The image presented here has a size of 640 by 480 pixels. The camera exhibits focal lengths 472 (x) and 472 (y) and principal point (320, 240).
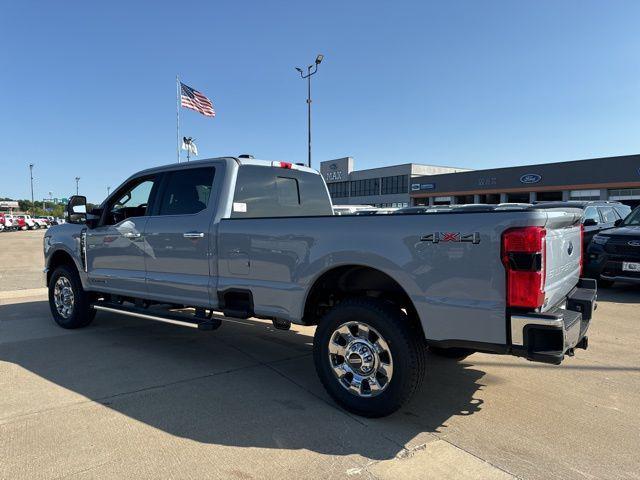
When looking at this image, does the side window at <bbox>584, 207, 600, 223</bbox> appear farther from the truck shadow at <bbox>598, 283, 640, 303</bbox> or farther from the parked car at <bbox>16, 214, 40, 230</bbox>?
the parked car at <bbox>16, 214, 40, 230</bbox>

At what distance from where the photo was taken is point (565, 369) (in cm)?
466

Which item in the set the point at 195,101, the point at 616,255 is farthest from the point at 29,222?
the point at 616,255

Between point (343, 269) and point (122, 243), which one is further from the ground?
point (122, 243)

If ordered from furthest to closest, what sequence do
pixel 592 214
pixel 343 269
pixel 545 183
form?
pixel 545 183, pixel 592 214, pixel 343 269

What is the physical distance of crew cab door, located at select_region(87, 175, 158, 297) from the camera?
5316 mm

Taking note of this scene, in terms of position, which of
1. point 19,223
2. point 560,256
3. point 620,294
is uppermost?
point 560,256

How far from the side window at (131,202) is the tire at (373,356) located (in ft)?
9.92

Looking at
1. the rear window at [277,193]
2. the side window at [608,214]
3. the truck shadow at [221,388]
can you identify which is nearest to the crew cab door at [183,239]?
the rear window at [277,193]

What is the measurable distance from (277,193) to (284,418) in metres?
Answer: 2.50

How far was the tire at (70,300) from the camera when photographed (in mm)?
6230

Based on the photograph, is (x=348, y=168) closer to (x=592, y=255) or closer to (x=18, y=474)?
(x=592, y=255)

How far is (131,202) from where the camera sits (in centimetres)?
581

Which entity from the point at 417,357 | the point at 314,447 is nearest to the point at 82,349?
the point at 314,447

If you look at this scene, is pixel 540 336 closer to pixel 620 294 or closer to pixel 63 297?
pixel 63 297
